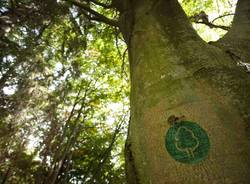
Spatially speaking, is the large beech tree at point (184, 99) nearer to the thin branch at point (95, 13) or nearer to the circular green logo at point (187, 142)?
the circular green logo at point (187, 142)

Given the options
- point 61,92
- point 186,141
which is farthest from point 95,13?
point 61,92

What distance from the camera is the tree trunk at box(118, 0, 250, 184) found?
3.61ft

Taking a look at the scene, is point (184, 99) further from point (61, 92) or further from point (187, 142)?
point (61, 92)

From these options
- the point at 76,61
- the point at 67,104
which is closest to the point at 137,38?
the point at 76,61

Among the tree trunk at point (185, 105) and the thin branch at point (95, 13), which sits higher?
the thin branch at point (95, 13)

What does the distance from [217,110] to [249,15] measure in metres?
1.63

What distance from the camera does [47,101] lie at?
9305mm

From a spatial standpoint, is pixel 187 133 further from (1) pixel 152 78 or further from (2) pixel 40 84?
(2) pixel 40 84

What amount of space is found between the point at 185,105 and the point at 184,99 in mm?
42

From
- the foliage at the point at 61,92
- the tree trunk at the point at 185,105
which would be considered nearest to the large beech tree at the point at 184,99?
the tree trunk at the point at 185,105

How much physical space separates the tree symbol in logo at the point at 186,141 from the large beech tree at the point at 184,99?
0.02 meters

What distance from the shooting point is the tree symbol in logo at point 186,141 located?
1.15 metres

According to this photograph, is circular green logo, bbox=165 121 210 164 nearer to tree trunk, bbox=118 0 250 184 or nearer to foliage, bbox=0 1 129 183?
tree trunk, bbox=118 0 250 184

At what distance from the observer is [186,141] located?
1184mm
